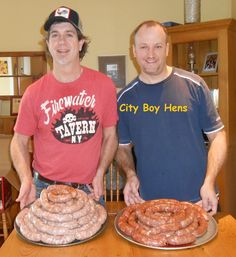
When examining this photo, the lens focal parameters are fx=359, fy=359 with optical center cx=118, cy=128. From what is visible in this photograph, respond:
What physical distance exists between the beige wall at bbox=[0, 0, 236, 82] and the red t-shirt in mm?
2235

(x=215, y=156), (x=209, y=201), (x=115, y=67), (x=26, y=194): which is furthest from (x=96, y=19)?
(x=209, y=201)

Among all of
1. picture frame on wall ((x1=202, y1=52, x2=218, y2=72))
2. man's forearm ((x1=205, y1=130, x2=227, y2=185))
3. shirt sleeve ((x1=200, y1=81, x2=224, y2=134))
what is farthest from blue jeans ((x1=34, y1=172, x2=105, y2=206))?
picture frame on wall ((x1=202, y1=52, x2=218, y2=72))

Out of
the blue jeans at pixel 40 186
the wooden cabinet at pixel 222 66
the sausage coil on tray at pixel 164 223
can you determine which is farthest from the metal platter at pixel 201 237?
the wooden cabinet at pixel 222 66

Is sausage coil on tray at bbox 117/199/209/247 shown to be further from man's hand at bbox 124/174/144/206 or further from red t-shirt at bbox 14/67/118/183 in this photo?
red t-shirt at bbox 14/67/118/183

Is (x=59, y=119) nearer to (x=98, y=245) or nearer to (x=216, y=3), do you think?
(x=98, y=245)

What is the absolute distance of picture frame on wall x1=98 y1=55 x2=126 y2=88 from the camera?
154 inches

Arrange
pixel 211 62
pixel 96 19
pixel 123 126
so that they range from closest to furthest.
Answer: pixel 123 126 → pixel 211 62 → pixel 96 19

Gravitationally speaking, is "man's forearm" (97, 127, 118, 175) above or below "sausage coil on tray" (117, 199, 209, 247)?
above

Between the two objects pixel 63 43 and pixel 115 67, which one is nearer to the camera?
pixel 63 43

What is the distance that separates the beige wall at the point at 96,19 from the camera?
151 inches

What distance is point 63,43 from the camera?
1.70m

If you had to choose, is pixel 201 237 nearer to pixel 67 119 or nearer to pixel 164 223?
pixel 164 223

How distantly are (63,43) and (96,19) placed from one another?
2.32 metres

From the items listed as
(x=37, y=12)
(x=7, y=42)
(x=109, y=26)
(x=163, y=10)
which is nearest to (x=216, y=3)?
(x=163, y=10)
